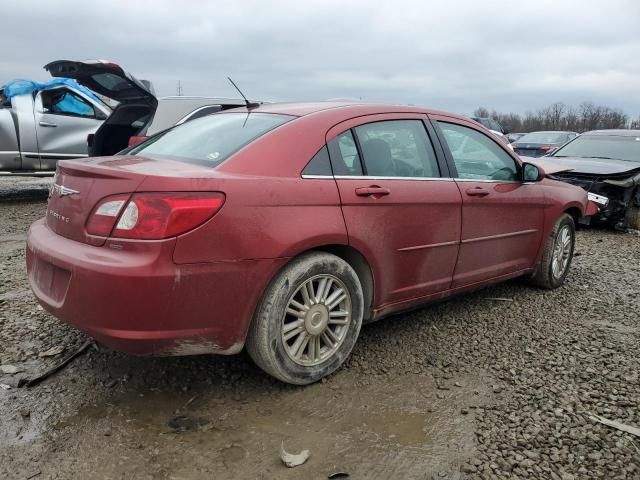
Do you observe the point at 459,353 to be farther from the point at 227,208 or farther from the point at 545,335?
the point at 227,208

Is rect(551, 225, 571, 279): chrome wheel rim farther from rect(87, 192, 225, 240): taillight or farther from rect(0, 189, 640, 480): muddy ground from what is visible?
rect(87, 192, 225, 240): taillight

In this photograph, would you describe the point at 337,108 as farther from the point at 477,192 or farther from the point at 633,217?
the point at 633,217

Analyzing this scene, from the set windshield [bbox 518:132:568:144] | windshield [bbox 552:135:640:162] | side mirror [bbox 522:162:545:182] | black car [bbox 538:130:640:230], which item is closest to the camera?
side mirror [bbox 522:162:545:182]

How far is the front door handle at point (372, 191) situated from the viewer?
3137mm

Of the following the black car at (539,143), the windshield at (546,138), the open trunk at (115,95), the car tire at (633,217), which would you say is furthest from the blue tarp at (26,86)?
the windshield at (546,138)

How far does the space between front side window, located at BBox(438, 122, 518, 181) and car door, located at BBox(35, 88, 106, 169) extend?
299 inches

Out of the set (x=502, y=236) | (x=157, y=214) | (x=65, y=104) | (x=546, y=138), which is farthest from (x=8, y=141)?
(x=546, y=138)

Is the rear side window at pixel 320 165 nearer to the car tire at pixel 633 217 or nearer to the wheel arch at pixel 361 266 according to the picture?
the wheel arch at pixel 361 266

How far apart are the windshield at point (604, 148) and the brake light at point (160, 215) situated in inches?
315

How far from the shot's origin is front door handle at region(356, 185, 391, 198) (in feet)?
10.3

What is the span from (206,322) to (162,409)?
1.82ft

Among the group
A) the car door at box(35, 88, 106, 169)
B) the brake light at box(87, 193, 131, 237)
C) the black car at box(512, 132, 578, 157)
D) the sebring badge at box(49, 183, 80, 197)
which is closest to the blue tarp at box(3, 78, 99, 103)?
the car door at box(35, 88, 106, 169)

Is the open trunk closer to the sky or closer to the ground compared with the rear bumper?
closer to the sky

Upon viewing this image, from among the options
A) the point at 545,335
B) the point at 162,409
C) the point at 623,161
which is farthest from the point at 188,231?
the point at 623,161
